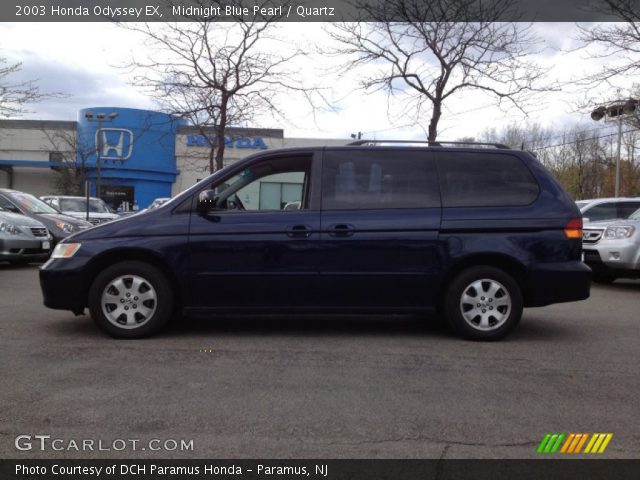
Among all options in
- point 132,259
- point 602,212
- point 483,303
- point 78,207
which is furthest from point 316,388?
point 78,207

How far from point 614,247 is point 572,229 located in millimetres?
4575

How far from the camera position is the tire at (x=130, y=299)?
5.46 metres

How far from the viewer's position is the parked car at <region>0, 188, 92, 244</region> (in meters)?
12.7

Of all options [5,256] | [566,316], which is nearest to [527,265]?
[566,316]

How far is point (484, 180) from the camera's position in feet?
18.7

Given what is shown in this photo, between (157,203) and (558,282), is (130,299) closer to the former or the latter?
(558,282)

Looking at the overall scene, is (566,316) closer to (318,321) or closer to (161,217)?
(318,321)

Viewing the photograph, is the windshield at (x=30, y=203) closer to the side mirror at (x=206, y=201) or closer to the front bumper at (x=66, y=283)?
the front bumper at (x=66, y=283)

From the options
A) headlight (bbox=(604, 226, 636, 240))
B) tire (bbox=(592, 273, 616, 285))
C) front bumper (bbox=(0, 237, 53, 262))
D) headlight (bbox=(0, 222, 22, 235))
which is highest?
headlight (bbox=(604, 226, 636, 240))

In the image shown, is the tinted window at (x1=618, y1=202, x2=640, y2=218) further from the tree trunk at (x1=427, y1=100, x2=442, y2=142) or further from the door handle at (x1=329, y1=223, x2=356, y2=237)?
the door handle at (x1=329, y1=223, x2=356, y2=237)

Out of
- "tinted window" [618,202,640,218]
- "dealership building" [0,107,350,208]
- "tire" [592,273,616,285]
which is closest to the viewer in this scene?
"tire" [592,273,616,285]

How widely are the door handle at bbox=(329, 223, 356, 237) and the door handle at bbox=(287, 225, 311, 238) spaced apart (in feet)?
0.68

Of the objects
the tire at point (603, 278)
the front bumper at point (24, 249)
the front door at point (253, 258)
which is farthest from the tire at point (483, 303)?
the front bumper at point (24, 249)

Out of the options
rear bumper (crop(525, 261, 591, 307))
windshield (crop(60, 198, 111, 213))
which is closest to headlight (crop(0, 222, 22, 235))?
windshield (crop(60, 198, 111, 213))
